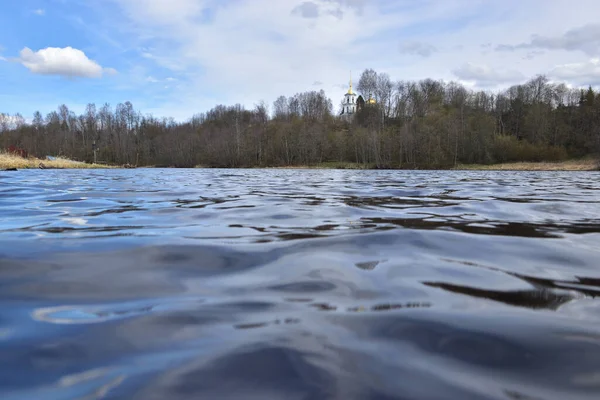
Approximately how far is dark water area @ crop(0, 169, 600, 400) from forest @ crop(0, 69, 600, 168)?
43.9 m

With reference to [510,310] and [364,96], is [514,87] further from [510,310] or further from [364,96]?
[510,310]

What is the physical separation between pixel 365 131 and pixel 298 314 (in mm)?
57798

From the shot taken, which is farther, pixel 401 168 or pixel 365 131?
pixel 365 131

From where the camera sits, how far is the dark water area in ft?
3.37

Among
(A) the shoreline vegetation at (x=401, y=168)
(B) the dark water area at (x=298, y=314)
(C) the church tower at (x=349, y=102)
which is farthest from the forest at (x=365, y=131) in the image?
(B) the dark water area at (x=298, y=314)

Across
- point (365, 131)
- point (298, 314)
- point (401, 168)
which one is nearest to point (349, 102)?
point (365, 131)

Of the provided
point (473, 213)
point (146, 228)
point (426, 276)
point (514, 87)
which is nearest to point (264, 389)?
point (426, 276)

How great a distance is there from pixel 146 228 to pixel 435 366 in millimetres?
2881

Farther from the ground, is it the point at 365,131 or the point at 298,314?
the point at 365,131

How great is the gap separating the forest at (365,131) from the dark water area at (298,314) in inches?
1729

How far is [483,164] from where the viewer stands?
47.0 meters

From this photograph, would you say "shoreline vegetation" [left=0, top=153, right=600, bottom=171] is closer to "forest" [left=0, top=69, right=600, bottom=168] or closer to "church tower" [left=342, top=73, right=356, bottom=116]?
"forest" [left=0, top=69, right=600, bottom=168]

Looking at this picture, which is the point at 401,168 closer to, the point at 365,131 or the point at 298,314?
the point at 365,131

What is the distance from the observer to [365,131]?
57.4 m
